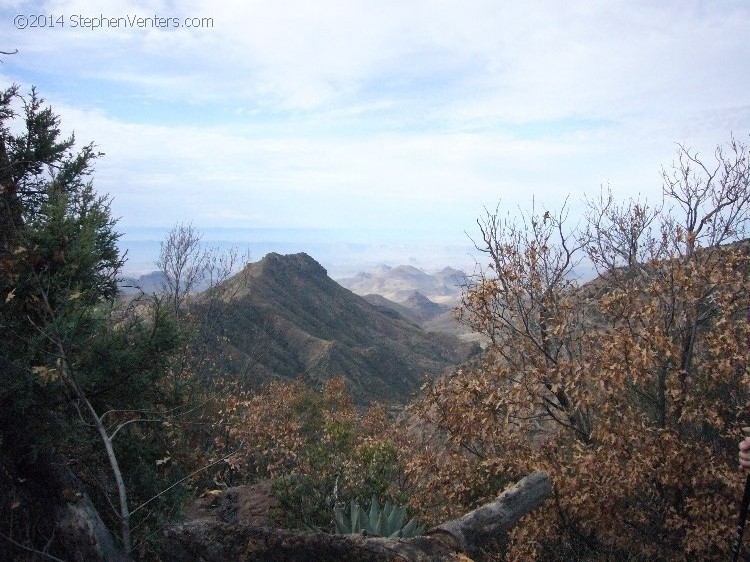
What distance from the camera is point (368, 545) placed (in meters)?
4.14

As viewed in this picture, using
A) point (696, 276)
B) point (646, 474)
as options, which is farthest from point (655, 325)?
point (646, 474)

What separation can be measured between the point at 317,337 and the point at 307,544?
205ft

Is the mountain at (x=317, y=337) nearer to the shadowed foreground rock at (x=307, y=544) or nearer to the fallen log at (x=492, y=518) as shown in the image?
the fallen log at (x=492, y=518)

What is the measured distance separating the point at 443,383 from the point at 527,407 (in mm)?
1427

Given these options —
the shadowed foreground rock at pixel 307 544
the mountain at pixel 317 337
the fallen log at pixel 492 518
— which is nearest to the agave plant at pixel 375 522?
the fallen log at pixel 492 518

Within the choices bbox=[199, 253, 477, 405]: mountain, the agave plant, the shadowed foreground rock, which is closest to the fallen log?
the shadowed foreground rock

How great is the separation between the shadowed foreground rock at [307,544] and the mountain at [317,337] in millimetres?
37031

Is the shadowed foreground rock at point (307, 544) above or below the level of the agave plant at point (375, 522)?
above

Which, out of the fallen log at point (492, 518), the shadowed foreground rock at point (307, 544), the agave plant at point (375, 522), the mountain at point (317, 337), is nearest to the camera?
the shadowed foreground rock at point (307, 544)

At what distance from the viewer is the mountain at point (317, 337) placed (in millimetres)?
54000

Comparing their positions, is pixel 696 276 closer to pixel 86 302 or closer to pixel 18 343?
pixel 86 302

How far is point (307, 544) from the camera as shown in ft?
14.0

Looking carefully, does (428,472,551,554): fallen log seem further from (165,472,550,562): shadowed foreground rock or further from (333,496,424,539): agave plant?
(333,496,424,539): agave plant

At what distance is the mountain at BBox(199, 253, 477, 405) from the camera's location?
54000 mm
